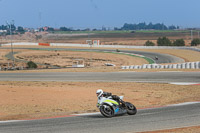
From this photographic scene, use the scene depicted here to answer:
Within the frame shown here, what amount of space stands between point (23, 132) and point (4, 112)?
20.4 feet

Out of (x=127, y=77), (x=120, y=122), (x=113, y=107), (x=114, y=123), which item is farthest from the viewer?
(x=127, y=77)

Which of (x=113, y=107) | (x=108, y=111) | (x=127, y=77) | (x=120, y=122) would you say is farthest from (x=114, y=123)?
(x=127, y=77)

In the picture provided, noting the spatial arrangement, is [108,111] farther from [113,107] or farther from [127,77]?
[127,77]

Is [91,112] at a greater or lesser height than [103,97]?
lesser

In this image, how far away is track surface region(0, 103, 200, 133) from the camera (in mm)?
12805

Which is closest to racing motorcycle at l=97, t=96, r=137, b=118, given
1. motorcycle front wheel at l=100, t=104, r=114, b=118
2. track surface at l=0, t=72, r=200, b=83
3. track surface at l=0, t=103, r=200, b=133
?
motorcycle front wheel at l=100, t=104, r=114, b=118

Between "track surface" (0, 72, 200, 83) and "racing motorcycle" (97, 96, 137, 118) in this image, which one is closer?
"racing motorcycle" (97, 96, 137, 118)

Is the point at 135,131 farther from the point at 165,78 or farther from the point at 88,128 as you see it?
the point at 165,78

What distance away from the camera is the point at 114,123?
13.7m

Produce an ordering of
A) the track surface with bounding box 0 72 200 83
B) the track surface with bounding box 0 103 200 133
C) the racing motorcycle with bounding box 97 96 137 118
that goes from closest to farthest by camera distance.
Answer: the track surface with bounding box 0 103 200 133 → the racing motorcycle with bounding box 97 96 137 118 → the track surface with bounding box 0 72 200 83

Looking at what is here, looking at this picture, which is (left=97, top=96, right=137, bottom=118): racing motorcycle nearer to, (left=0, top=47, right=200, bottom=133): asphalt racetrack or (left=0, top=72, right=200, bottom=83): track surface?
(left=0, top=47, right=200, bottom=133): asphalt racetrack

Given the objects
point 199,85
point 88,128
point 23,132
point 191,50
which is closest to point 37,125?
point 23,132

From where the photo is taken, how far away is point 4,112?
1853 cm

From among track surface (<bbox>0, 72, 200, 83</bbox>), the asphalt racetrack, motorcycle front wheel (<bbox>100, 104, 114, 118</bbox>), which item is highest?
motorcycle front wheel (<bbox>100, 104, 114, 118</bbox>)
